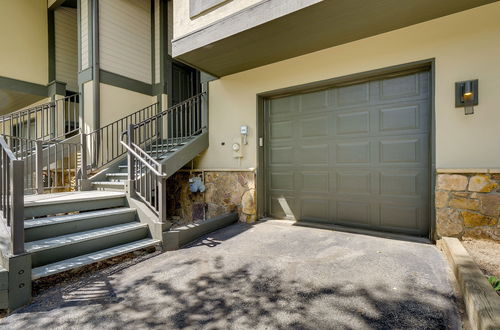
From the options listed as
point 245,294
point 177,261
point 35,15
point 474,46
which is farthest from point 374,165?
point 35,15

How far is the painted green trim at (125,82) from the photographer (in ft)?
18.7

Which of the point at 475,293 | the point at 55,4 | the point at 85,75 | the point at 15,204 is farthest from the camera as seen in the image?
the point at 55,4

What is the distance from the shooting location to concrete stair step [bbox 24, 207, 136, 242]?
2621 mm

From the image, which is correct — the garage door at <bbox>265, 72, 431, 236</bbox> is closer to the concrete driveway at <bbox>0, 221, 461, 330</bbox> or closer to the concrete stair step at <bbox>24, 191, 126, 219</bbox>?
the concrete driveway at <bbox>0, 221, 461, 330</bbox>

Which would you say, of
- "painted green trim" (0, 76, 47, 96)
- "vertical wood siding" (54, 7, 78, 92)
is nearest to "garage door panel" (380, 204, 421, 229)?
"vertical wood siding" (54, 7, 78, 92)

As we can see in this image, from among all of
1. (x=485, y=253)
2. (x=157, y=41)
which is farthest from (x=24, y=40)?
(x=485, y=253)

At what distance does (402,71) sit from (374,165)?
1355mm

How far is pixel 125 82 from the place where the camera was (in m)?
6.10

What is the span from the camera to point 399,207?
350 cm

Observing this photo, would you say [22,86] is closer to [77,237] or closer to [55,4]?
[55,4]

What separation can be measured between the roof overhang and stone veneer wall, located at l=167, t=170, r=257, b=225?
209cm

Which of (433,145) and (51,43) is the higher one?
(51,43)

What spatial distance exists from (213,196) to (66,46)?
7035 millimetres

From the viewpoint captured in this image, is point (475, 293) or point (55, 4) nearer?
point (475, 293)
